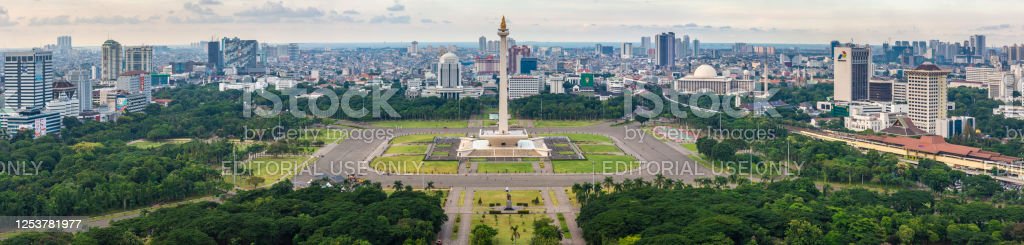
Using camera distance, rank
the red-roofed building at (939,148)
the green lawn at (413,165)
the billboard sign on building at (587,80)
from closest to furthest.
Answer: the red-roofed building at (939,148) < the green lawn at (413,165) < the billboard sign on building at (587,80)

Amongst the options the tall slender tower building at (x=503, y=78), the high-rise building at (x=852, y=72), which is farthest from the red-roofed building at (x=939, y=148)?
the high-rise building at (x=852, y=72)

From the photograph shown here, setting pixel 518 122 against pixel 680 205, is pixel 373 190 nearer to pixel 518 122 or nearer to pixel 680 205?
pixel 680 205

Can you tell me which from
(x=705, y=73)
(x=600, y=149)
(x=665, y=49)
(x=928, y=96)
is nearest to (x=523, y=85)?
(x=705, y=73)

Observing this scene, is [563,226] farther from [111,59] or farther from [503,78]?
[111,59]

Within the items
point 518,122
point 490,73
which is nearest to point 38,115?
point 518,122

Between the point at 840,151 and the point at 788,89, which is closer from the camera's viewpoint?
the point at 840,151

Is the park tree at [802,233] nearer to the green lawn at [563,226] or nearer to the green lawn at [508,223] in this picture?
the green lawn at [563,226]
